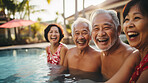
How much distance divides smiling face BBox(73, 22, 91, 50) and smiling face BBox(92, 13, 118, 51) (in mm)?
623

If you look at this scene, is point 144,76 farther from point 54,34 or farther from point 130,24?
point 54,34

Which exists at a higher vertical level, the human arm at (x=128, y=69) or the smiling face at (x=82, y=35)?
the smiling face at (x=82, y=35)

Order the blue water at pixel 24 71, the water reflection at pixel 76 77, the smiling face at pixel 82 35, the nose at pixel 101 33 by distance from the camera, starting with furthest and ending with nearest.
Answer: the blue water at pixel 24 71, the water reflection at pixel 76 77, the smiling face at pixel 82 35, the nose at pixel 101 33

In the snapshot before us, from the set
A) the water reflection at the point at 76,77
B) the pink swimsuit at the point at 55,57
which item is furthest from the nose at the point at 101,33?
the pink swimsuit at the point at 55,57

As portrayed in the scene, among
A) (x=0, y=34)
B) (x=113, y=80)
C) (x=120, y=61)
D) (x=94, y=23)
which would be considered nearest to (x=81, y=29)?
(x=94, y=23)

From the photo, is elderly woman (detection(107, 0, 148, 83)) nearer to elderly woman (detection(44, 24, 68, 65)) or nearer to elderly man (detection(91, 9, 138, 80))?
elderly man (detection(91, 9, 138, 80))

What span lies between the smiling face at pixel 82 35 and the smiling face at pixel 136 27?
1471mm

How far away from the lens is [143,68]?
3.88 feet

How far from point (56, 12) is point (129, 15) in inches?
1882

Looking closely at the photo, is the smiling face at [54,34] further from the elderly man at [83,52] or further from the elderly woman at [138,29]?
the elderly woman at [138,29]

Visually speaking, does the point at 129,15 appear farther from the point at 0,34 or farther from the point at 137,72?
the point at 0,34

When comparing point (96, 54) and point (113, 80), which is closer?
point (113, 80)

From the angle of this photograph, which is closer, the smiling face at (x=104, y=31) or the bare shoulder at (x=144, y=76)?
the bare shoulder at (x=144, y=76)

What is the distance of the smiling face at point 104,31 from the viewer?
2152 millimetres
